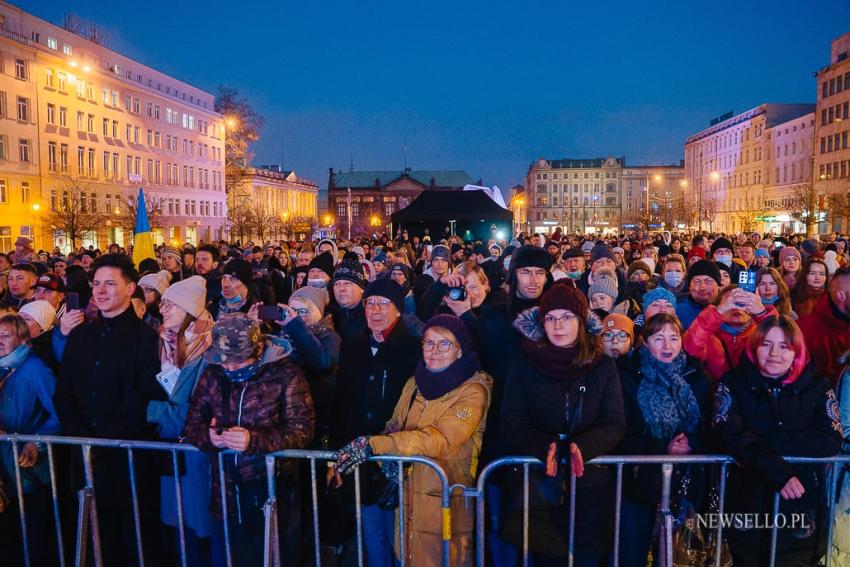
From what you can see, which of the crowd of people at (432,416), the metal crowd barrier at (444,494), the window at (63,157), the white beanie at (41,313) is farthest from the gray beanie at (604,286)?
the window at (63,157)

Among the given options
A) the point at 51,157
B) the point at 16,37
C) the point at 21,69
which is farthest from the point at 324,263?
the point at 51,157

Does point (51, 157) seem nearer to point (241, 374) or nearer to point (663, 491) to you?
point (241, 374)

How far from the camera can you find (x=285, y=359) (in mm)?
4199

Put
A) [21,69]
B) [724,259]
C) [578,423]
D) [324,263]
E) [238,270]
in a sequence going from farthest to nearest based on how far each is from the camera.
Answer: [21,69] → [724,259] → [324,263] → [238,270] → [578,423]

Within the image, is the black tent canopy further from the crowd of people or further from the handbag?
the handbag

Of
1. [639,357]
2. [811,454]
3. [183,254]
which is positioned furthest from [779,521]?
[183,254]

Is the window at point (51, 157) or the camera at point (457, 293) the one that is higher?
the window at point (51, 157)

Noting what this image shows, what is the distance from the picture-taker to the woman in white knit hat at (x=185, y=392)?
4406 mm

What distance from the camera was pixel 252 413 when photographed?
4031 mm

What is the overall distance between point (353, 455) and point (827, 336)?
376 centimetres

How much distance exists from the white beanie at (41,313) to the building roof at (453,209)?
79.6 feet

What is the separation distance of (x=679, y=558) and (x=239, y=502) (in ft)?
8.60

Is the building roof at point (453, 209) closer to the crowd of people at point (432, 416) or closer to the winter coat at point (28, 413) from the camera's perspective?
the crowd of people at point (432, 416)

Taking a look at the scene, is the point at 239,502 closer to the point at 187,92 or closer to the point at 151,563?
the point at 151,563
